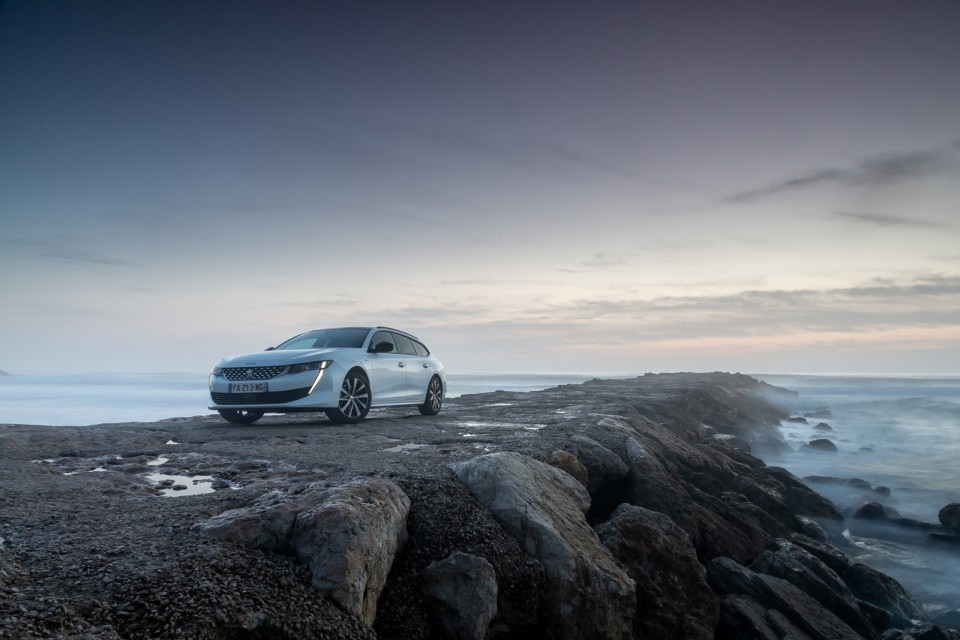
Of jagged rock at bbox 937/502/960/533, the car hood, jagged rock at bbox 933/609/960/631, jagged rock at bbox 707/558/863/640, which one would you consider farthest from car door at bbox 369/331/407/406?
jagged rock at bbox 937/502/960/533

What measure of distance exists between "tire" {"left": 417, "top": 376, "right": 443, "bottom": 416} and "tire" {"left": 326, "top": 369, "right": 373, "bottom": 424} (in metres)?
1.83

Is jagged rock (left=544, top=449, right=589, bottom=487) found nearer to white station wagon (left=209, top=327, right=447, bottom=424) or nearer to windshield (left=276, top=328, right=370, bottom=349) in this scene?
white station wagon (left=209, top=327, right=447, bottom=424)

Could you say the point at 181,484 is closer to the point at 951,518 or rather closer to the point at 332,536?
the point at 332,536

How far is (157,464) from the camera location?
18.8 feet

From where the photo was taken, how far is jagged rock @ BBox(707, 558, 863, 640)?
5175mm

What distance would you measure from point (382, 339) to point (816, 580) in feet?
21.6

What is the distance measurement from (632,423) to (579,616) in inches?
243

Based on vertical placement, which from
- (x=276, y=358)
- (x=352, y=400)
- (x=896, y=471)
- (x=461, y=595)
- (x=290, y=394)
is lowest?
(x=896, y=471)

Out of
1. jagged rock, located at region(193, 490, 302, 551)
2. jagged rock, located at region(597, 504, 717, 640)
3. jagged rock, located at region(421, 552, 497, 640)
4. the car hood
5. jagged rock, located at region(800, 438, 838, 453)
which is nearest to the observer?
jagged rock, located at region(193, 490, 302, 551)

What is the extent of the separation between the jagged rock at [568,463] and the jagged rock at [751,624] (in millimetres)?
1588

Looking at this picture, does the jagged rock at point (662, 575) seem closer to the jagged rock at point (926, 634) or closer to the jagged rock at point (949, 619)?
the jagged rock at point (926, 634)

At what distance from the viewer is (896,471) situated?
17.0 meters

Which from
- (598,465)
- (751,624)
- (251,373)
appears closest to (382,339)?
(251,373)

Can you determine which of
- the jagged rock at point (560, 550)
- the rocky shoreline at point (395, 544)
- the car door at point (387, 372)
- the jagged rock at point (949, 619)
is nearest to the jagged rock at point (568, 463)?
the rocky shoreline at point (395, 544)
